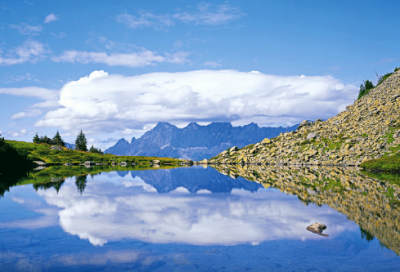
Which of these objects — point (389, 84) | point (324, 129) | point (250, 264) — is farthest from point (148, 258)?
point (389, 84)

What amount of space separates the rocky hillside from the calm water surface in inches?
3283

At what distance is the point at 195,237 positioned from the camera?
1741 centimetres

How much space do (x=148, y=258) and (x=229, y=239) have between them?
5131 mm

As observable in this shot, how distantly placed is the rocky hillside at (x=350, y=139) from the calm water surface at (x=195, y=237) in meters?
A: 83.4

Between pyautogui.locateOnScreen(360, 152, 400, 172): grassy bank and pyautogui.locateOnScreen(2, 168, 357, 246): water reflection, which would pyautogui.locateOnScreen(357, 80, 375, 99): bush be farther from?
pyautogui.locateOnScreen(2, 168, 357, 246): water reflection

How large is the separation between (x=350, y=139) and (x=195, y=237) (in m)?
113

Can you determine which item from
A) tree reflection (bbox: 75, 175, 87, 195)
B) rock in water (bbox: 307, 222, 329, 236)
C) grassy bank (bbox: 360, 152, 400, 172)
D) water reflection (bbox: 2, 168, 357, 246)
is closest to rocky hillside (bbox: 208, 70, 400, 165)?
grassy bank (bbox: 360, 152, 400, 172)

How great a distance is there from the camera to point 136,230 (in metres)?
19.0

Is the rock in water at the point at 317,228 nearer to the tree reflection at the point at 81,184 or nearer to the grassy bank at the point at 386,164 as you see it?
the tree reflection at the point at 81,184

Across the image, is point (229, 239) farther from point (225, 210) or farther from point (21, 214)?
point (21, 214)

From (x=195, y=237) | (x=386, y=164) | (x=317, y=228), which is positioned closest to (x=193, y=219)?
(x=195, y=237)

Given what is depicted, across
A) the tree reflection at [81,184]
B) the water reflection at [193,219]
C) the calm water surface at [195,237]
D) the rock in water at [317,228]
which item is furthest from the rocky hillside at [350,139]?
the tree reflection at [81,184]

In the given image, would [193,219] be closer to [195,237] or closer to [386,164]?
[195,237]

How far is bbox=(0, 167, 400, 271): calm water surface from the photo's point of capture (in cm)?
1327
